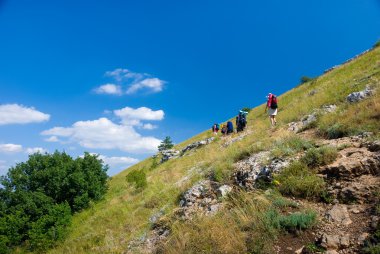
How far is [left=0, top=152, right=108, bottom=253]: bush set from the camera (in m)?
17.0

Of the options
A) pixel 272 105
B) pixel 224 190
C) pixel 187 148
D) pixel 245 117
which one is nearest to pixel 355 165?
pixel 224 190

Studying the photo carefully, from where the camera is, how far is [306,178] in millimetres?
6801

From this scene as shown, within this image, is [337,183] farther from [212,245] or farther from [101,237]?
[101,237]

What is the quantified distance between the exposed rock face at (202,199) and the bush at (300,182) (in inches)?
73.5

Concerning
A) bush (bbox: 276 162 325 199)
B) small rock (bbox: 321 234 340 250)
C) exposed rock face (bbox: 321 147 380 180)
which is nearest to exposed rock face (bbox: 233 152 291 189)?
bush (bbox: 276 162 325 199)

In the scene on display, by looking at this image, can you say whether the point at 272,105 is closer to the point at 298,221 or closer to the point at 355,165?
the point at 355,165

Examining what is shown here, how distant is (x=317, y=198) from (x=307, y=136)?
474cm

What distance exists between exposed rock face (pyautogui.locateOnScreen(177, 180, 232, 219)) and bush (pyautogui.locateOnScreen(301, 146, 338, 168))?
2449 mm

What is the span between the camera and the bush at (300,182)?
6535 millimetres

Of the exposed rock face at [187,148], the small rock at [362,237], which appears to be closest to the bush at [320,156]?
the small rock at [362,237]

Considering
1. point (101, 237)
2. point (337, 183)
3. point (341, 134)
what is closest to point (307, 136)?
point (341, 134)

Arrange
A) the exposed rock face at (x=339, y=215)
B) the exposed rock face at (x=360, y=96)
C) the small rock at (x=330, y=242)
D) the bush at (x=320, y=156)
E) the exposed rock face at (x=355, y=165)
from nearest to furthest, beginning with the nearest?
the small rock at (x=330, y=242) → the exposed rock face at (x=339, y=215) → the exposed rock face at (x=355, y=165) → the bush at (x=320, y=156) → the exposed rock face at (x=360, y=96)

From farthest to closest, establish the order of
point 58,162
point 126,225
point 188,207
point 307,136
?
point 58,162 → point 126,225 → point 307,136 → point 188,207

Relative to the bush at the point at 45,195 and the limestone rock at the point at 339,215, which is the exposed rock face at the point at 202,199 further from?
the bush at the point at 45,195
